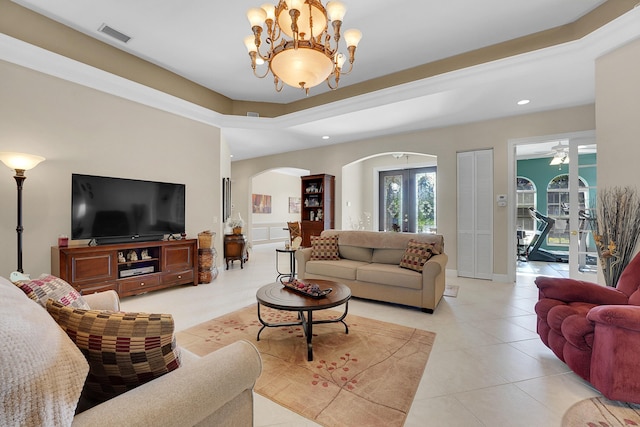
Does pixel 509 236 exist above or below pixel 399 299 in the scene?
above

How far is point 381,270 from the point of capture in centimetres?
353

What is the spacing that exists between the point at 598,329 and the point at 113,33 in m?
5.55

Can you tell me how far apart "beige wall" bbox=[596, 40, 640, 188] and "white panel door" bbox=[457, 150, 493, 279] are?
1.94 m

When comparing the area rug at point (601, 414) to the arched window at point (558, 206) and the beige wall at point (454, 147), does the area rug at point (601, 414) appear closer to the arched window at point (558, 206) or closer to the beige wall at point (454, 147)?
the beige wall at point (454, 147)

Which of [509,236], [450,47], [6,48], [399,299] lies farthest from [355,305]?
[6,48]

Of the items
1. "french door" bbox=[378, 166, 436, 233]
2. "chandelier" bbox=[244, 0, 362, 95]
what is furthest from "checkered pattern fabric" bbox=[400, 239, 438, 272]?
"french door" bbox=[378, 166, 436, 233]

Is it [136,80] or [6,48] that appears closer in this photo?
[6,48]

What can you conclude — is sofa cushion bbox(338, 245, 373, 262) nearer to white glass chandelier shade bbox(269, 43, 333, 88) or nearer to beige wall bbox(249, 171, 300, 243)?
white glass chandelier shade bbox(269, 43, 333, 88)

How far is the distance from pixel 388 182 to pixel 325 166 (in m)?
2.44

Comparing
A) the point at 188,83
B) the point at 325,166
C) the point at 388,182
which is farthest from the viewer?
the point at 388,182

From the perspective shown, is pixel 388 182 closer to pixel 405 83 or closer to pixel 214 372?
pixel 405 83

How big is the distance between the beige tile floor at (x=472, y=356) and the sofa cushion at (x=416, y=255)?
1.79 ft

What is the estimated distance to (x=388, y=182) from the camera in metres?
8.30

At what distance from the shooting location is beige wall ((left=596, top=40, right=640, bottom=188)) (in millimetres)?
2689
